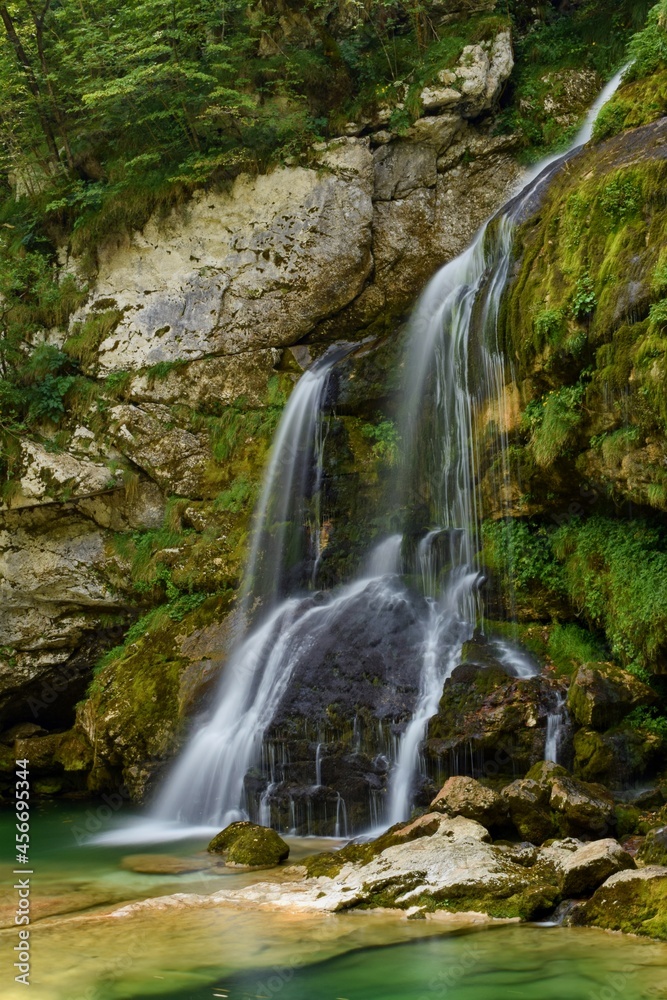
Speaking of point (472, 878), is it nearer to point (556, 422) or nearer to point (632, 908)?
point (632, 908)

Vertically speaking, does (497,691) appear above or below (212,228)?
below

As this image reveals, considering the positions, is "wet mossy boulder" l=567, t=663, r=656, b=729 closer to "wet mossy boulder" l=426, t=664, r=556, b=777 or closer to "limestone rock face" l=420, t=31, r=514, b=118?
"wet mossy boulder" l=426, t=664, r=556, b=777

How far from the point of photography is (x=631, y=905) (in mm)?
5406

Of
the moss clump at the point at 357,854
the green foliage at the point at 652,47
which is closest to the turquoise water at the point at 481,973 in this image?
the moss clump at the point at 357,854

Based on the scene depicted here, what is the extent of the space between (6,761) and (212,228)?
358 inches

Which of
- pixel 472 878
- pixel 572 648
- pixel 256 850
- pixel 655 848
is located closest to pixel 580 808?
pixel 655 848

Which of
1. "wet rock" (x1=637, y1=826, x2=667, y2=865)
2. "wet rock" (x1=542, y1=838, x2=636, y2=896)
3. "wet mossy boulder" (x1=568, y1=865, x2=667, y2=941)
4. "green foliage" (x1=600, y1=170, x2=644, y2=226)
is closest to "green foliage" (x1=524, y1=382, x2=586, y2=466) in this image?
"green foliage" (x1=600, y1=170, x2=644, y2=226)

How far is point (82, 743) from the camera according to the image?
1199 centimetres

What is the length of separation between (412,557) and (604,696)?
343cm

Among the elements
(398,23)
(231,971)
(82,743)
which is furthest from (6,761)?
(398,23)

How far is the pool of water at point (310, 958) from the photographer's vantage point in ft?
15.8

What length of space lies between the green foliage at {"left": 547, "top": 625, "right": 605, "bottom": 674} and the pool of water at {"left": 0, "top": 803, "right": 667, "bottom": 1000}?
3607 millimetres

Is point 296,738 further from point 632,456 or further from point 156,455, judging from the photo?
point 156,455

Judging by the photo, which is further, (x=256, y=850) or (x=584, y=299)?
(x=584, y=299)
